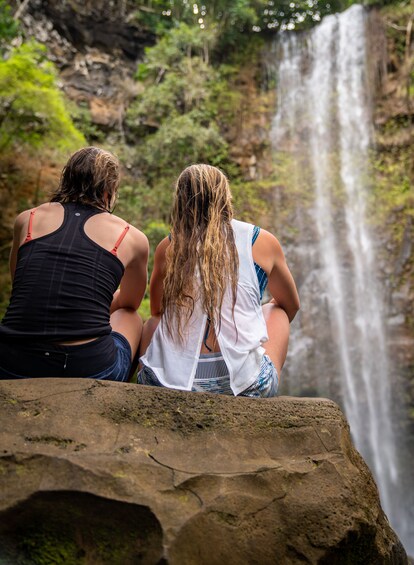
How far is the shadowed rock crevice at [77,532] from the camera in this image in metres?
1.47

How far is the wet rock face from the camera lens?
1506 mm

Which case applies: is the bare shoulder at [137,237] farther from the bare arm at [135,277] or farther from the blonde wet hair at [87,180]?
the blonde wet hair at [87,180]

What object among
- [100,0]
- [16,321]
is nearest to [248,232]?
[16,321]

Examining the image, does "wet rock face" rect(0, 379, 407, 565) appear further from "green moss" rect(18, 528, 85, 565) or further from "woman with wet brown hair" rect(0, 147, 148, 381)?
"woman with wet brown hair" rect(0, 147, 148, 381)

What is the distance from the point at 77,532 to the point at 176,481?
1.05 feet

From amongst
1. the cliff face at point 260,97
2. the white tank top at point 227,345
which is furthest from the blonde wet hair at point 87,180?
the cliff face at point 260,97

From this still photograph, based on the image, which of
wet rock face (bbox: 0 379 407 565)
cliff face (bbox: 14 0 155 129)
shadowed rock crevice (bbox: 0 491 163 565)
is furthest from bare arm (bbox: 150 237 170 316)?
cliff face (bbox: 14 0 155 129)

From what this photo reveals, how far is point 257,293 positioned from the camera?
2303mm

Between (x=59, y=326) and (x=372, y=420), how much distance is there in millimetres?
8022

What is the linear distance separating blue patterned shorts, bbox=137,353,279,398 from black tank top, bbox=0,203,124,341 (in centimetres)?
37

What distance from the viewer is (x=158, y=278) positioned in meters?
2.51

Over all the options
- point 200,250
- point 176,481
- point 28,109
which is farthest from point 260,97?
point 176,481

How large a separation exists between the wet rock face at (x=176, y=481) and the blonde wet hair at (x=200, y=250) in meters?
0.37

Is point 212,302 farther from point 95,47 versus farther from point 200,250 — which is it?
point 95,47
